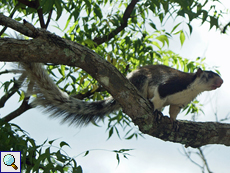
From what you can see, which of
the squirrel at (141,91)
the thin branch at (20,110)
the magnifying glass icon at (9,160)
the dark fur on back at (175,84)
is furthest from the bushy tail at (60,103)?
the thin branch at (20,110)

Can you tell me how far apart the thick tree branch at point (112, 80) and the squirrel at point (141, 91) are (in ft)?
1.00

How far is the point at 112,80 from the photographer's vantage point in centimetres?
349

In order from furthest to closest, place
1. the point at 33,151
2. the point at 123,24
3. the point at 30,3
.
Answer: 1. the point at 123,24
2. the point at 30,3
3. the point at 33,151

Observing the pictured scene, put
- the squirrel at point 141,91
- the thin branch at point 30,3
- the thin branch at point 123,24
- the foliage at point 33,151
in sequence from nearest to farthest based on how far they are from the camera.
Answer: the foliage at point 33,151 → the squirrel at point 141,91 → the thin branch at point 30,3 → the thin branch at point 123,24

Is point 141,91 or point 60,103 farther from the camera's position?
point 141,91

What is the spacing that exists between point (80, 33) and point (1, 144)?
2.83m

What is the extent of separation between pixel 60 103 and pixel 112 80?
1.10 m

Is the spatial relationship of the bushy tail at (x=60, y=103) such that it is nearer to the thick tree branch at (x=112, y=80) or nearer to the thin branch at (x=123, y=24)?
the thick tree branch at (x=112, y=80)

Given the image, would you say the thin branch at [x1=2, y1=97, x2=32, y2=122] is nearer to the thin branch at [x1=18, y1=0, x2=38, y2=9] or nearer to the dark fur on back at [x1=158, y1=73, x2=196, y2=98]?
the thin branch at [x1=18, y1=0, x2=38, y2=9]

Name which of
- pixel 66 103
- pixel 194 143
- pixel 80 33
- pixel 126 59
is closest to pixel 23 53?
pixel 66 103

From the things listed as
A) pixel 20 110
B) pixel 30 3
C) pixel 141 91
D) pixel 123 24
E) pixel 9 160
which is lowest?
pixel 9 160

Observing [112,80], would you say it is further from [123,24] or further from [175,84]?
[123,24]

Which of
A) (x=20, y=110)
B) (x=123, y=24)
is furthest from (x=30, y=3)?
(x=20, y=110)

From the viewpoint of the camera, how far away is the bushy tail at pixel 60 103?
3832 mm
